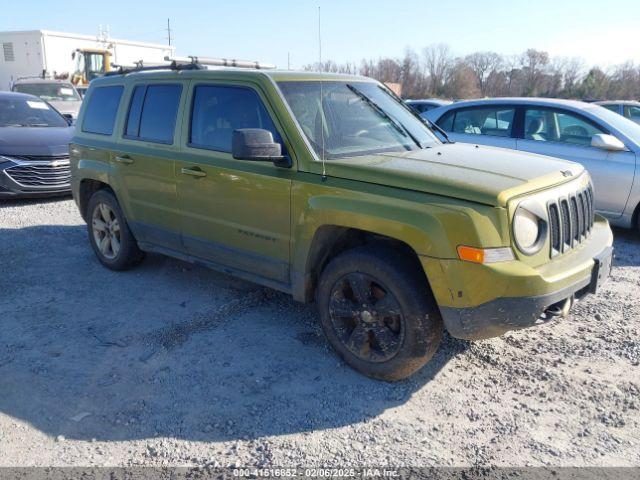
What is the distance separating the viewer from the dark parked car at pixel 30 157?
8.52 meters

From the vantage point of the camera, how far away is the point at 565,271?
10.5 ft

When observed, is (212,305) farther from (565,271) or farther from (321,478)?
(565,271)

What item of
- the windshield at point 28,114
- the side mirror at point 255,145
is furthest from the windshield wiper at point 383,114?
the windshield at point 28,114

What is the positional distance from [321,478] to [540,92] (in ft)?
156

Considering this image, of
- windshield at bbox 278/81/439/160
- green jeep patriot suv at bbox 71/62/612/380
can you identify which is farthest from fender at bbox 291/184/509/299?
windshield at bbox 278/81/439/160

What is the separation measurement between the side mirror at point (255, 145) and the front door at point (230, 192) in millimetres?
202

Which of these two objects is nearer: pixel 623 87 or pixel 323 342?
pixel 323 342

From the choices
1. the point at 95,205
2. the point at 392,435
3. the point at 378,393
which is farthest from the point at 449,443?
the point at 95,205

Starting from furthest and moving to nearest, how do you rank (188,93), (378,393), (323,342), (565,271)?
(188,93) < (323,342) < (378,393) < (565,271)

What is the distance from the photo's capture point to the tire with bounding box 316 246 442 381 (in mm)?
3297

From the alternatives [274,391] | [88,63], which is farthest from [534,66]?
[274,391]

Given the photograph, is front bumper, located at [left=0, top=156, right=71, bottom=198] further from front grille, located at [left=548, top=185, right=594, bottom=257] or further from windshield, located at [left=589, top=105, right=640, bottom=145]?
windshield, located at [left=589, top=105, right=640, bottom=145]

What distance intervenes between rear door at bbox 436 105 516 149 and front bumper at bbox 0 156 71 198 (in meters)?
5.71

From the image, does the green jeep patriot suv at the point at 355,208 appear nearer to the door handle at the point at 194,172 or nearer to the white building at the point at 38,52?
the door handle at the point at 194,172
